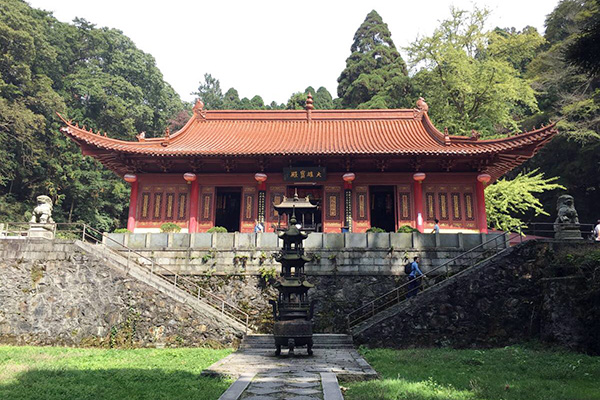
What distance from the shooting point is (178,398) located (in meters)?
6.62

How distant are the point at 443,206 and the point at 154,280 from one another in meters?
11.6

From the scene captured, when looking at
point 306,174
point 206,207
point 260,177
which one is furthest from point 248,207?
point 306,174

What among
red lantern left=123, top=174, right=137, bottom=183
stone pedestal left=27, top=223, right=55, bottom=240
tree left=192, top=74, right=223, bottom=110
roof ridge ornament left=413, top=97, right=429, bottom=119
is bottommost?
stone pedestal left=27, top=223, right=55, bottom=240

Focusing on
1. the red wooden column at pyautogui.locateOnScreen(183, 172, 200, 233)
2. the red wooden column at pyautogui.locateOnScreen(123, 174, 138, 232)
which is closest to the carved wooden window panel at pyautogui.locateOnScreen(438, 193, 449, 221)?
the red wooden column at pyautogui.locateOnScreen(183, 172, 200, 233)

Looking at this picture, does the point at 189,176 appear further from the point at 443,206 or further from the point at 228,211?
the point at 443,206

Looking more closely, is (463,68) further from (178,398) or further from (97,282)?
(178,398)

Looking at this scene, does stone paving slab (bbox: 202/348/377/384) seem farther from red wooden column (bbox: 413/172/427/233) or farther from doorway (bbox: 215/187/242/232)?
doorway (bbox: 215/187/242/232)

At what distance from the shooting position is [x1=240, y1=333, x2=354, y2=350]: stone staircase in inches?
479

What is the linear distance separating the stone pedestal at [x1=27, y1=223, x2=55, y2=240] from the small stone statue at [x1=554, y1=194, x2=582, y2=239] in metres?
16.0

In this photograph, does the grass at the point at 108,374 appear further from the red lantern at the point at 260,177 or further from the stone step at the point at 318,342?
the red lantern at the point at 260,177

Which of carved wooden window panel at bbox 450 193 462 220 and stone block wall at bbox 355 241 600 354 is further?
carved wooden window panel at bbox 450 193 462 220

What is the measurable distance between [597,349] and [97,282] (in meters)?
13.5

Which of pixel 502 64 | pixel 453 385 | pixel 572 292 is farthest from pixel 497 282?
pixel 502 64

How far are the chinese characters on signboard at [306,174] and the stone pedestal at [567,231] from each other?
852 cm
